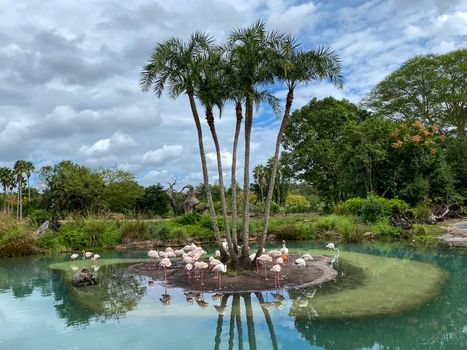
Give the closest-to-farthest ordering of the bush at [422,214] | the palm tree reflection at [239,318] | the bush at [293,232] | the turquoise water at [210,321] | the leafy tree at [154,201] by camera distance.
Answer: the turquoise water at [210,321]
the palm tree reflection at [239,318]
the bush at [293,232]
the bush at [422,214]
the leafy tree at [154,201]

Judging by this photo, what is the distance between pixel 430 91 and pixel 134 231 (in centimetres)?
2492

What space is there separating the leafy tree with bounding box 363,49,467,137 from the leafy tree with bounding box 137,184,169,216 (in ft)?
66.5

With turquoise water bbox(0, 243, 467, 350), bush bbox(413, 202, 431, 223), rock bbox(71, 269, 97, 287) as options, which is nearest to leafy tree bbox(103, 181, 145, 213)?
bush bbox(413, 202, 431, 223)

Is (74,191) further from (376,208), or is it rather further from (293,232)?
(376,208)

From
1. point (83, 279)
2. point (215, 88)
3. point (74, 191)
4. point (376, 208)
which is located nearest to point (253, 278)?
point (83, 279)

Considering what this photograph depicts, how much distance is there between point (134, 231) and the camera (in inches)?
893

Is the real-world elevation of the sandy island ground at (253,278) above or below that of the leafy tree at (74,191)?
below

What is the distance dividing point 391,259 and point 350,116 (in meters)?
19.6

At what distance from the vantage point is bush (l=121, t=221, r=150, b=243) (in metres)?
22.5

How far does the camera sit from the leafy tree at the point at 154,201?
3741cm

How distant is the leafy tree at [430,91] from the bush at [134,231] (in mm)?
22886

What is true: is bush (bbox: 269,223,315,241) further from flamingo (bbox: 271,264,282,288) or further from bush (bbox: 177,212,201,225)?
flamingo (bbox: 271,264,282,288)

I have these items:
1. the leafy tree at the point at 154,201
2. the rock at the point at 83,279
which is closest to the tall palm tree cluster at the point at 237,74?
the rock at the point at 83,279

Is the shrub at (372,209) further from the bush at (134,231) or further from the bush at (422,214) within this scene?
the bush at (134,231)
